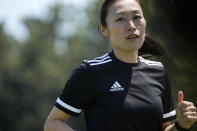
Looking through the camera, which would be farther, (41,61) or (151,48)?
(41,61)

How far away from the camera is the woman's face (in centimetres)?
482

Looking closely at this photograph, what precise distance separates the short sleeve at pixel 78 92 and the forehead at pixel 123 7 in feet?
1.72

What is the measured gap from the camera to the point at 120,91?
4824 millimetres

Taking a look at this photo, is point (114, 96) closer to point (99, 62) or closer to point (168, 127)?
point (99, 62)

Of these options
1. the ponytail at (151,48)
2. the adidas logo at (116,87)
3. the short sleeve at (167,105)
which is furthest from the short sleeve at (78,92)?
the ponytail at (151,48)

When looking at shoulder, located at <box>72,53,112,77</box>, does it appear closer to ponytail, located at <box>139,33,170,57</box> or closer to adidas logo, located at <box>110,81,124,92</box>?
adidas logo, located at <box>110,81,124,92</box>

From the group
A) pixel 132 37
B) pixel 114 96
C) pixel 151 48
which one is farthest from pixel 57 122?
pixel 151 48

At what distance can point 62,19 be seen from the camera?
213 feet

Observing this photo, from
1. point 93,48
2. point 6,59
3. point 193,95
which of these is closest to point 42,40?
point 93,48

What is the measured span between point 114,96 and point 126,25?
1.87 feet

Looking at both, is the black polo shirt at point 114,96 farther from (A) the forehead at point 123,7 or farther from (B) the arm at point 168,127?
(A) the forehead at point 123,7

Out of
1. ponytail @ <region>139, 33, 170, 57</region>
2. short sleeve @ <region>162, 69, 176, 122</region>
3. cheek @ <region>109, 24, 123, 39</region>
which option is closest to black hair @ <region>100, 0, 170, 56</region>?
ponytail @ <region>139, 33, 170, 57</region>

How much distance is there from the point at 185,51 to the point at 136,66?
56cm

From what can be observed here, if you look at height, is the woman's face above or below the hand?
above
